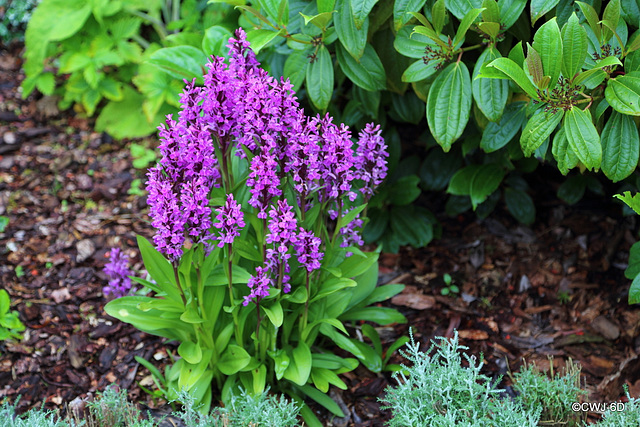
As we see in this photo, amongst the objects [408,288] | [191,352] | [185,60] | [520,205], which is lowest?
[408,288]

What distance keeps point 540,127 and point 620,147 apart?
1.25 feet

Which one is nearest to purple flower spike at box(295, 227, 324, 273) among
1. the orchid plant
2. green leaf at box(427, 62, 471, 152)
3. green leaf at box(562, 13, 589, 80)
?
the orchid plant

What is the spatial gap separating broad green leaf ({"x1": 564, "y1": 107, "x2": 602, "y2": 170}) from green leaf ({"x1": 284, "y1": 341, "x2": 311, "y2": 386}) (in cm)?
130

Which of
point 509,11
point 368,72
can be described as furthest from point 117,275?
point 509,11

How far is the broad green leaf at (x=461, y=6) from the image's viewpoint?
2.49 meters

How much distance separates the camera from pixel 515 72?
2.24m

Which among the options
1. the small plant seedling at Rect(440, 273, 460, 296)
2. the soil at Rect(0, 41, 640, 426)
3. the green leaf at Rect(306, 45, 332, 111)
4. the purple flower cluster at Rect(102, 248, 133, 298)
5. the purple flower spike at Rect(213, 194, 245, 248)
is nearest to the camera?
the purple flower spike at Rect(213, 194, 245, 248)

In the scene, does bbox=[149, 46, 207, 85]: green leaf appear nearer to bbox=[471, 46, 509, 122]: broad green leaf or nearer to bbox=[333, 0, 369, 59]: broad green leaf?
bbox=[333, 0, 369, 59]: broad green leaf

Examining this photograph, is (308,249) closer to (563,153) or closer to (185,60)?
(563,153)

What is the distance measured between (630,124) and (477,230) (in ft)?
4.68

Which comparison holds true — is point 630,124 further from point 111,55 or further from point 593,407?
point 111,55

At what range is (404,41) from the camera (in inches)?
104

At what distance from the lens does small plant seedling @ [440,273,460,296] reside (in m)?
3.40

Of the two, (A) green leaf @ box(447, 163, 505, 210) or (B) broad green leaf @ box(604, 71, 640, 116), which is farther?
(A) green leaf @ box(447, 163, 505, 210)
